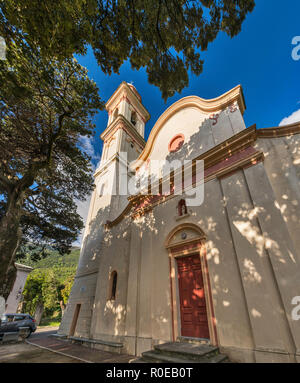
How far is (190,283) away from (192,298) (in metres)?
0.47

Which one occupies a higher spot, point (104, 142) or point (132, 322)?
point (104, 142)

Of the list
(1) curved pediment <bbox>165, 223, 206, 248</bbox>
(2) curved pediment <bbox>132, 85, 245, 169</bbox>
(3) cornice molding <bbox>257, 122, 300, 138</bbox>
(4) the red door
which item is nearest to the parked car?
(4) the red door

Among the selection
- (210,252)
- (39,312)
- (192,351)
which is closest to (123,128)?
(210,252)

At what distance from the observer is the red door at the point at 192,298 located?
578 centimetres

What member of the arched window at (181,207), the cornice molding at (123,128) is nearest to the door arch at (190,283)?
the arched window at (181,207)

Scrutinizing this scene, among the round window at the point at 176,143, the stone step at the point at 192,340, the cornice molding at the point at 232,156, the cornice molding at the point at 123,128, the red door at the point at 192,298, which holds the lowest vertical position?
the stone step at the point at 192,340

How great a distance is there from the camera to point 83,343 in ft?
29.2

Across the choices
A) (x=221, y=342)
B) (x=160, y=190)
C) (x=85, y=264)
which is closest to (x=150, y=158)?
(x=160, y=190)

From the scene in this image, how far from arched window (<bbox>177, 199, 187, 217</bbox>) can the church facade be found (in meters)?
0.05

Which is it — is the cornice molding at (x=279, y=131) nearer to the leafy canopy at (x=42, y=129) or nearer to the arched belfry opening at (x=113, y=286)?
the leafy canopy at (x=42, y=129)

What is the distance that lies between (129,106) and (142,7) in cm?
1711

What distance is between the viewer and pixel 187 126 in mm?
10094

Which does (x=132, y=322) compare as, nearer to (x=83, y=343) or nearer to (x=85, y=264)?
(x=83, y=343)

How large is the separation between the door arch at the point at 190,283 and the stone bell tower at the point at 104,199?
229 inches
